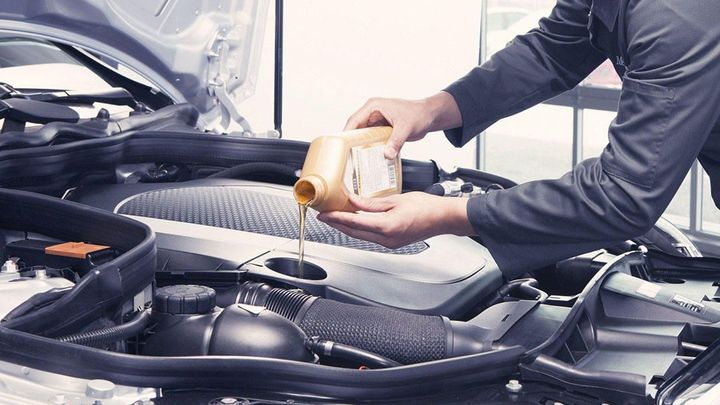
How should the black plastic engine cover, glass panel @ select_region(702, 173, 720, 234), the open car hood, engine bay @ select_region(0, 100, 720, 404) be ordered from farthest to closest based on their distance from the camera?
glass panel @ select_region(702, 173, 720, 234), the open car hood, the black plastic engine cover, engine bay @ select_region(0, 100, 720, 404)

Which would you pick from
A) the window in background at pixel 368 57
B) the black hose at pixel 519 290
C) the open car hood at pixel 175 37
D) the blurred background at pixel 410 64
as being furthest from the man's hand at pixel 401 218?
the window in background at pixel 368 57

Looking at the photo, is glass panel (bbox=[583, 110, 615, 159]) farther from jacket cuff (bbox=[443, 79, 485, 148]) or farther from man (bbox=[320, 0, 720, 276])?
man (bbox=[320, 0, 720, 276])

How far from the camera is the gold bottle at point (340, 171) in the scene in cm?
157

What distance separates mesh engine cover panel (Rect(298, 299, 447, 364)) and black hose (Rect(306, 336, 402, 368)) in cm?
4

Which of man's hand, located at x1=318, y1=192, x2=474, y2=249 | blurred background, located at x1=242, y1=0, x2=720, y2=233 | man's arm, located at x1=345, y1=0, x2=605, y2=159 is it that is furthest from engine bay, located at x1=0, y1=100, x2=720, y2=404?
blurred background, located at x1=242, y1=0, x2=720, y2=233

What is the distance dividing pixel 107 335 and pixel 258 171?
0.95 m

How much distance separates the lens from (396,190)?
1.77 metres

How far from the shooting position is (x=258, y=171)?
7.58ft

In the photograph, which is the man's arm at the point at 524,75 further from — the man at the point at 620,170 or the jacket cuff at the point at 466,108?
the man at the point at 620,170

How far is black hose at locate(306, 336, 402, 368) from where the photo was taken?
144 cm

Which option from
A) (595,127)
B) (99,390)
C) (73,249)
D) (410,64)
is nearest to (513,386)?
(99,390)

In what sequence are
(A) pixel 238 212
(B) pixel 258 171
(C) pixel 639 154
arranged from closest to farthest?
(C) pixel 639 154
(A) pixel 238 212
(B) pixel 258 171

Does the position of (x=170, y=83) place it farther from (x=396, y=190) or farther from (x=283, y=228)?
(x=396, y=190)

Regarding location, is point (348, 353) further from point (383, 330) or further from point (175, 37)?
point (175, 37)
